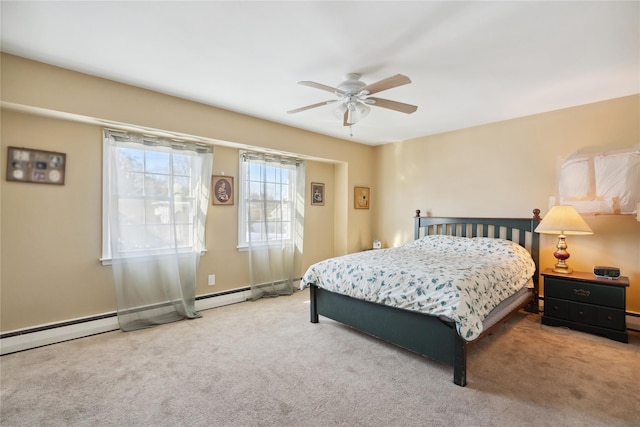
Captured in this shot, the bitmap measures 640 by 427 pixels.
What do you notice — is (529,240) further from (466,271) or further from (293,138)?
(293,138)

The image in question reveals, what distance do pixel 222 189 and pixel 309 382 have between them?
2.69 metres

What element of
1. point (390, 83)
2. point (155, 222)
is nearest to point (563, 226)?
point (390, 83)

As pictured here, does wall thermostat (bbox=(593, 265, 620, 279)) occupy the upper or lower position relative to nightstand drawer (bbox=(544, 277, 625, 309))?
upper

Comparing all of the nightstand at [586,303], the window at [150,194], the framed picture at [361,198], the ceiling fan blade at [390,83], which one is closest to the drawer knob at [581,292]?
the nightstand at [586,303]

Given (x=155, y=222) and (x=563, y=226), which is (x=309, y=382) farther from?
(x=563, y=226)

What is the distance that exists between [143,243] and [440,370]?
3.22 m

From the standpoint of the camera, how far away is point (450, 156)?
4574 millimetres

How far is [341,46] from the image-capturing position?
2.27 metres

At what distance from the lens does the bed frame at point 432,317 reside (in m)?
2.20

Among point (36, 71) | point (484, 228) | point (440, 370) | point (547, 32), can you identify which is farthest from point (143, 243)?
point (484, 228)

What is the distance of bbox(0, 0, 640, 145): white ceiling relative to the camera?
1891mm

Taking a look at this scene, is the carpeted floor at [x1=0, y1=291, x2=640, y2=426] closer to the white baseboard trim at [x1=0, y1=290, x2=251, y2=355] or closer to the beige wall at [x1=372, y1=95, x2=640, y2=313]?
the white baseboard trim at [x1=0, y1=290, x2=251, y2=355]

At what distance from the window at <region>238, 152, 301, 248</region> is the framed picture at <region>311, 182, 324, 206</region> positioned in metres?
0.43

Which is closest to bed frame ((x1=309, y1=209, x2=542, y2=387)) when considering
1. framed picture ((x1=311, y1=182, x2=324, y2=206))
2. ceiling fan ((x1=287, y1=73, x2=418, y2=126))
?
ceiling fan ((x1=287, y1=73, x2=418, y2=126))
